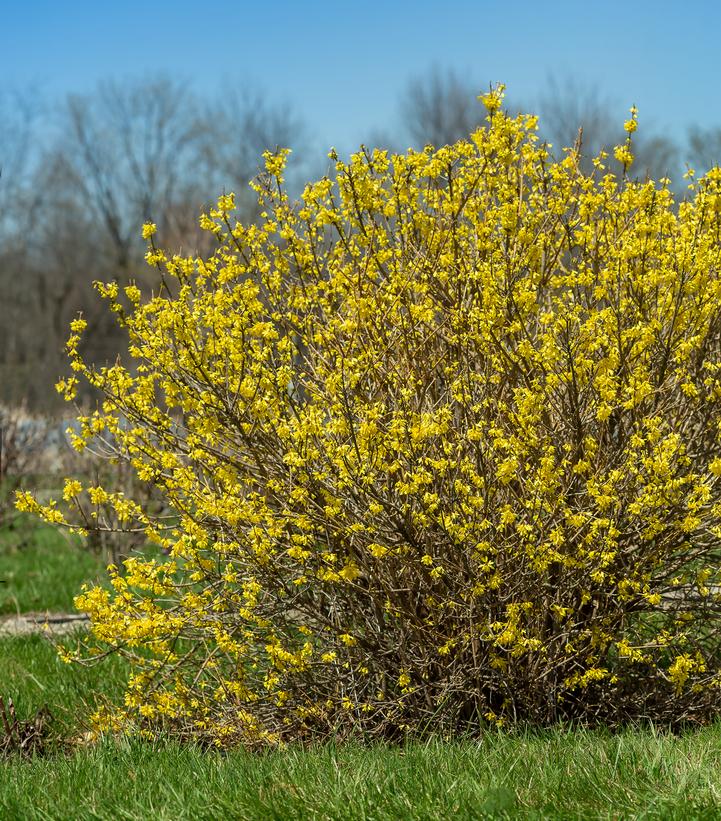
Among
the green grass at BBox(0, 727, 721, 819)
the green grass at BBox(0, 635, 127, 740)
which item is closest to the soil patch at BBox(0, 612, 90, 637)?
the green grass at BBox(0, 635, 127, 740)

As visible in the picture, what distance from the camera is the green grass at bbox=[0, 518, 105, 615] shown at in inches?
297

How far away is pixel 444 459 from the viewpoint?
12.8ft

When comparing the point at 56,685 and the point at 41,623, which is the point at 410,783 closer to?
the point at 56,685

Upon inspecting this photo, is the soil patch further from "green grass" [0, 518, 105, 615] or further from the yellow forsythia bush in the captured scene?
the yellow forsythia bush

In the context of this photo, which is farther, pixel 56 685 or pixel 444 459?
pixel 56 685

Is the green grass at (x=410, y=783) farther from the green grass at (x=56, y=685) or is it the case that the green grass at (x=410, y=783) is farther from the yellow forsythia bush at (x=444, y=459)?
the green grass at (x=56, y=685)

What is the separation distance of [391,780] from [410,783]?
61 millimetres

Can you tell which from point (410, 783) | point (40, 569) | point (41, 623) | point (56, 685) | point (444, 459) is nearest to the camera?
point (410, 783)

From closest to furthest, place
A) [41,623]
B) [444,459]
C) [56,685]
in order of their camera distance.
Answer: [444,459] < [56,685] < [41,623]

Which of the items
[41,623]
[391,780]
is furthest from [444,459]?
[41,623]

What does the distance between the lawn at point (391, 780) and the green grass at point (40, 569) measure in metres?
3.04

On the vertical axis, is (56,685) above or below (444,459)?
below

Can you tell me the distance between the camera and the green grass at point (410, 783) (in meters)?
2.98

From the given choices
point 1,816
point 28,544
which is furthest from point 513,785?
point 28,544
